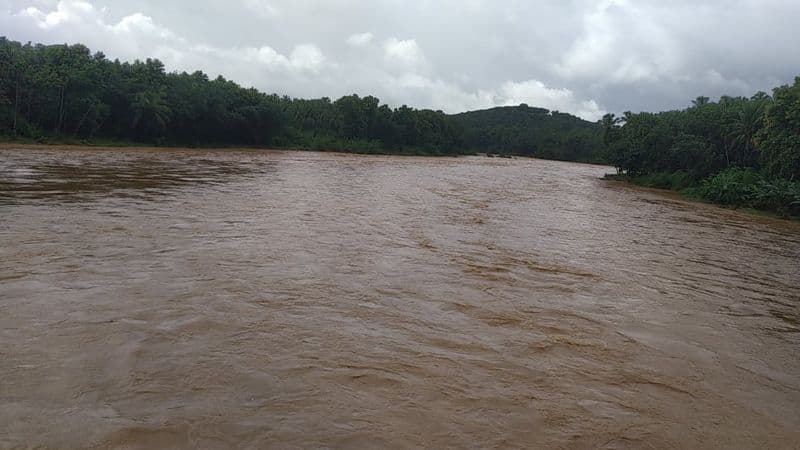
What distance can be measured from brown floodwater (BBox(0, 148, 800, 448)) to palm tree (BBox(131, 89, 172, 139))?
37840mm

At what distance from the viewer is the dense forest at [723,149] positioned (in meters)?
29.0

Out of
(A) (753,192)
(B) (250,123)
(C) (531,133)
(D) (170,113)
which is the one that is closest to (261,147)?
(B) (250,123)

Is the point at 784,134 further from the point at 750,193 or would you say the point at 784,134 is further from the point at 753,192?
the point at 750,193

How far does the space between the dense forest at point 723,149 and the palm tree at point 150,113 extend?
141ft

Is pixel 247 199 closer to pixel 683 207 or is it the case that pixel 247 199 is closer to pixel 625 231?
pixel 625 231

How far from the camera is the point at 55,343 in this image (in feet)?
16.4

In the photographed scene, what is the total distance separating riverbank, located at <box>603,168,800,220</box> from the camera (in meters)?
27.4

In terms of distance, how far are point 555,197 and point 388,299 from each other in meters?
21.9

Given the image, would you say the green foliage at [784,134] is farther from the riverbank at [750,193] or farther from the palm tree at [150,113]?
the palm tree at [150,113]

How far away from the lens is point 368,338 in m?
5.88

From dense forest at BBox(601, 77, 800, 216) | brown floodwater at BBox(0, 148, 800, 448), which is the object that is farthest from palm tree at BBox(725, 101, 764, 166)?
brown floodwater at BBox(0, 148, 800, 448)

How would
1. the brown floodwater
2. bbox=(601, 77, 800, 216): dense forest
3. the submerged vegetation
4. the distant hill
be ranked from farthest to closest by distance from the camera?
the distant hill < the submerged vegetation < bbox=(601, 77, 800, 216): dense forest < the brown floodwater

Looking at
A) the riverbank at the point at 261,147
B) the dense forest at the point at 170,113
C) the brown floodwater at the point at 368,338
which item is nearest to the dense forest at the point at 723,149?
the dense forest at the point at 170,113

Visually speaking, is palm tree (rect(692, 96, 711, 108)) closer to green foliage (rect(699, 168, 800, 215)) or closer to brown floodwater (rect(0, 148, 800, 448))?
green foliage (rect(699, 168, 800, 215))
